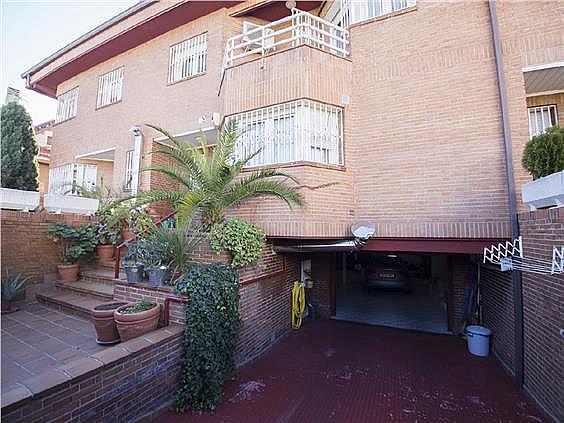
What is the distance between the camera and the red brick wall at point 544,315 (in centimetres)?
362

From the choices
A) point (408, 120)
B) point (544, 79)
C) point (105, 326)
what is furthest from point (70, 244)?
point (544, 79)

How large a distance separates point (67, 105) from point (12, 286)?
10965 millimetres

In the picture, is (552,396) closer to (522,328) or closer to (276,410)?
(522,328)

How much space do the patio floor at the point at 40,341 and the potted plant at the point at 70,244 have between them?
1.02 meters

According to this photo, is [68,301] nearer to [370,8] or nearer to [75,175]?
[75,175]

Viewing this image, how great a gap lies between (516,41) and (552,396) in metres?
6.23

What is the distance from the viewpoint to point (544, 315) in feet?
13.2

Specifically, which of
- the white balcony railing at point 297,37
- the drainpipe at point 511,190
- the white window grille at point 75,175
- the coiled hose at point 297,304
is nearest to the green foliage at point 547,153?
the drainpipe at point 511,190

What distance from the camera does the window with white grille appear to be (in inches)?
368

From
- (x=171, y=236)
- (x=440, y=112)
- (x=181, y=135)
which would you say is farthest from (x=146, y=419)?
(x=181, y=135)

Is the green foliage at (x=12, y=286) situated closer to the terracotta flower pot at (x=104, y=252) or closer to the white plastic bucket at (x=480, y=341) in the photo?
the terracotta flower pot at (x=104, y=252)

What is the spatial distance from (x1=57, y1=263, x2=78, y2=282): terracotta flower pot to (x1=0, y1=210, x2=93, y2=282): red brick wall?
19 cm

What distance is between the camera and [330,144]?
615 centimetres

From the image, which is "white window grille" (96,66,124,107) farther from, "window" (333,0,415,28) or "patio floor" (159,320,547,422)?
"patio floor" (159,320,547,422)
